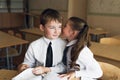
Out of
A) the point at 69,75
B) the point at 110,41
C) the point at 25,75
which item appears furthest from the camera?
the point at 110,41

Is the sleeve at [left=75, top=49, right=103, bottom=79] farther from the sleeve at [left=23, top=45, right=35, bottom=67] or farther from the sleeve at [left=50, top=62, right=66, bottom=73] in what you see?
the sleeve at [left=23, top=45, right=35, bottom=67]

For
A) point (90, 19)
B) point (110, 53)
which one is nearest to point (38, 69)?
point (110, 53)

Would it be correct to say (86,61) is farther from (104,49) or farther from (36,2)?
(36,2)

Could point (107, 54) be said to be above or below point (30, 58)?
below

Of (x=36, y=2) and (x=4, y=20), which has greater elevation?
(x=36, y=2)

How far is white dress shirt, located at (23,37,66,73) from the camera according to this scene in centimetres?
140

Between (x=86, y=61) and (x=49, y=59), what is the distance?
257mm

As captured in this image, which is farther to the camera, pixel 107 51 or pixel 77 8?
pixel 77 8

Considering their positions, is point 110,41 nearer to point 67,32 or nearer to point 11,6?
point 67,32

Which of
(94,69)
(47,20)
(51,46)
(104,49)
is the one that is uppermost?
(47,20)

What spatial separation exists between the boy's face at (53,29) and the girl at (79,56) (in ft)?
0.30

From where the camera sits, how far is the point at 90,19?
572 centimetres

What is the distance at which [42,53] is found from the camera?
4.62 feet

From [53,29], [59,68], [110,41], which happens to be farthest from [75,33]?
[110,41]
